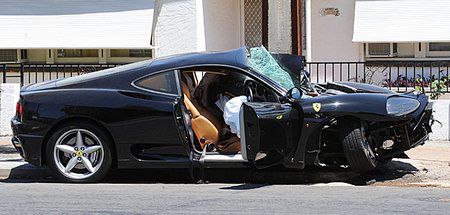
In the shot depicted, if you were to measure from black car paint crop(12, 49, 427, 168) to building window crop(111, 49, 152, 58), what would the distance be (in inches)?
333

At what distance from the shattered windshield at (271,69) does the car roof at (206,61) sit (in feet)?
0.50

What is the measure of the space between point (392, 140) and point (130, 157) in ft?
9.81

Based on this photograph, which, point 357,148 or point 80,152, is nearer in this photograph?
point 357,148

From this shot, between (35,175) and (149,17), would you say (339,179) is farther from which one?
(149,17)

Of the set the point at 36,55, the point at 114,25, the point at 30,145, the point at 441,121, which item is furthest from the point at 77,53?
the point at 30,145

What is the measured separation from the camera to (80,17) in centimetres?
1795

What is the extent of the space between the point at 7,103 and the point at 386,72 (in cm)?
746

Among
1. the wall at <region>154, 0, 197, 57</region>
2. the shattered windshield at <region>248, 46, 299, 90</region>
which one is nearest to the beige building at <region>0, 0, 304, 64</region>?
the wall at <region>154, 0, 197, 57</region>

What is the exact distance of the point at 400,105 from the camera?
378 inches

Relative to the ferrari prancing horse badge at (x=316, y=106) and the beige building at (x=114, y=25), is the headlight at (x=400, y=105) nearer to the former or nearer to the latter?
the ferrari prancing horse badge at (x=316, y=106)

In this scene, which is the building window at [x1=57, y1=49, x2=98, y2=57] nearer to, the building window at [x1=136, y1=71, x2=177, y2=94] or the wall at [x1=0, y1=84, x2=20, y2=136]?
the wall at [x1=0, y1=84, x2=20, y2=136]

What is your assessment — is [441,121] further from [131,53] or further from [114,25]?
[131,53]

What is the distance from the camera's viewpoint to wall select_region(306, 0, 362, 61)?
18.2m

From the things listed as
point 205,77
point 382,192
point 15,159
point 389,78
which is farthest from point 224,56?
point 389,78
